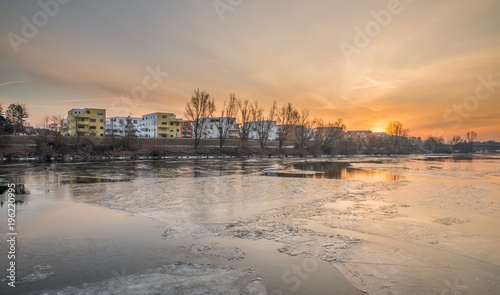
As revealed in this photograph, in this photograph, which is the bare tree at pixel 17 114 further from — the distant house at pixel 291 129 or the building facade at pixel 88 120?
the distant house at pixel 291 129

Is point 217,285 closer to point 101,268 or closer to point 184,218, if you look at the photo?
point 101,268

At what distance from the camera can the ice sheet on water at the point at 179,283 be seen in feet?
14.8

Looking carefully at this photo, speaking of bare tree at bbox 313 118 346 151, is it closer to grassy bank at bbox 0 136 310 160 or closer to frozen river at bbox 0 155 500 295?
grassy bank at bbox 0 136 310 160

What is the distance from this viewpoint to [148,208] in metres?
10.6

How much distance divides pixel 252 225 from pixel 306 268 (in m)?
3.10

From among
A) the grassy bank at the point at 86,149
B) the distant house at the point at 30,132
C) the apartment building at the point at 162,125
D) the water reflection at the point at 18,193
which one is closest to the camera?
the water reflection at the point at 18,193

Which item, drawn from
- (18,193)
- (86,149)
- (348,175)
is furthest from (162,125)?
(18,193)

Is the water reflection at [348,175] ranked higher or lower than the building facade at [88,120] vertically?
lower

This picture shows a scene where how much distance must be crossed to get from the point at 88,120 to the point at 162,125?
71.5 feet

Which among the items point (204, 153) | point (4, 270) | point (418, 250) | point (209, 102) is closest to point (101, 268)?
point (4, 270)

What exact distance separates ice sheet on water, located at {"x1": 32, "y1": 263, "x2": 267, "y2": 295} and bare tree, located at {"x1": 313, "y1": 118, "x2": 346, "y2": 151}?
7459cm

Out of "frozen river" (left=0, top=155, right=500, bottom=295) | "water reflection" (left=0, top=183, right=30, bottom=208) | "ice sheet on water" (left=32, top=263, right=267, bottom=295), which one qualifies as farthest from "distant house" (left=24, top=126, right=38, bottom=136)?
"ice sheet on water" (left=32, top=263, right=267, bottom=295)

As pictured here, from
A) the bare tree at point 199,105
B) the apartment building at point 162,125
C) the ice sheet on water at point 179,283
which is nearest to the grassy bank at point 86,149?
the bare tree at point 199,105

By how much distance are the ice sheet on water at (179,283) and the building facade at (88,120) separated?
8742cm
